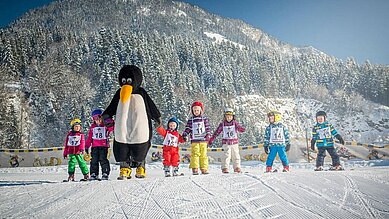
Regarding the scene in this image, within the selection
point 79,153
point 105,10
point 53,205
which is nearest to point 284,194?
point 53,205

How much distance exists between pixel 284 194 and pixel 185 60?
76908 mm

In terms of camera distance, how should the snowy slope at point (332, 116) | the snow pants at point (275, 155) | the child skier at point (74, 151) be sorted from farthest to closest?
the snowy slope at point (332, 116), the snow pants at point (275, 155), the child skier at point (74, 151)

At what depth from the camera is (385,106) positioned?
85125mm

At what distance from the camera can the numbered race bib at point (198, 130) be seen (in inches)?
259

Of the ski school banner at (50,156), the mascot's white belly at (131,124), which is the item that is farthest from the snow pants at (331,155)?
the ski school banner at (50,156)

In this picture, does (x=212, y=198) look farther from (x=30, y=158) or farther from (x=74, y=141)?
(x=30, y=158)

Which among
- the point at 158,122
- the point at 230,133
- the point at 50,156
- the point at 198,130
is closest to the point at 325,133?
the point at 230,133

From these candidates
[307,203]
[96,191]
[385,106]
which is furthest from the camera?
[385,106]

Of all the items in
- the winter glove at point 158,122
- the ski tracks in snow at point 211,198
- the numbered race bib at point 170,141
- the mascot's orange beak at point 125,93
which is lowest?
the ski tracks in snow at point 211,198

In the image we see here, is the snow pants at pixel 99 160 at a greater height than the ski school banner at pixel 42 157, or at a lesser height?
greater

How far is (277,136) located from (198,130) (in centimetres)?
209

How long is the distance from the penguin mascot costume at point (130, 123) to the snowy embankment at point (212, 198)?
1.21 m

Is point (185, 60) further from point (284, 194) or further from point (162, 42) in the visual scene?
point (284, 194)

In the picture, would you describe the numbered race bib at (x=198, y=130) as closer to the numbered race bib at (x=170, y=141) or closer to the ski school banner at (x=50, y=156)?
the numbered race bib at (x=170, y=141)
